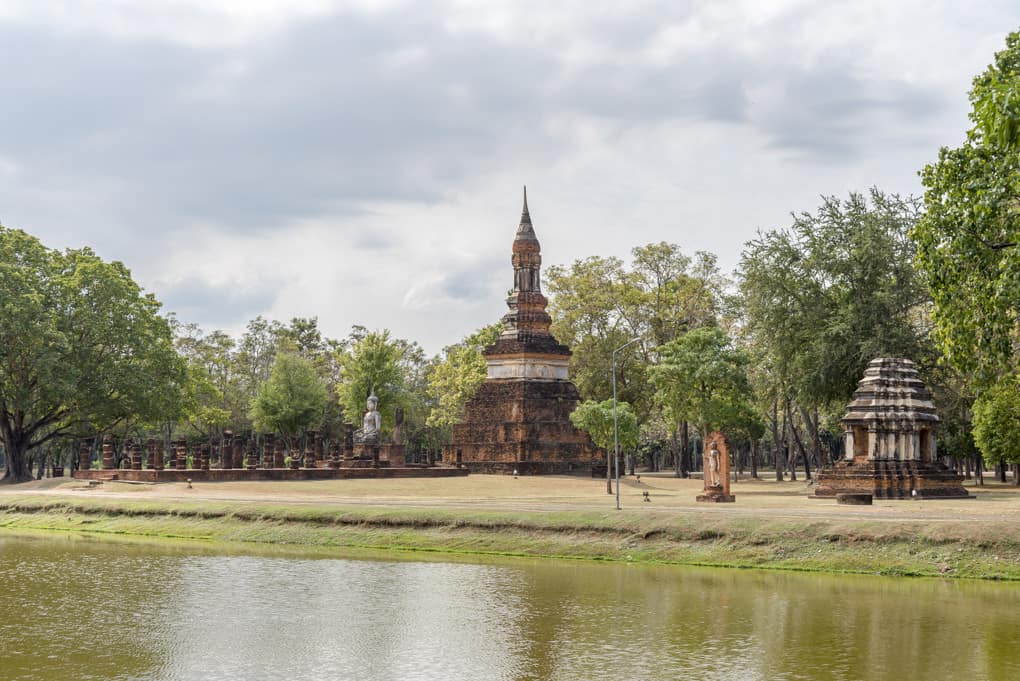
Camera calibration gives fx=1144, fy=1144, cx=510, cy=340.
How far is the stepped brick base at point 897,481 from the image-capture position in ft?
137

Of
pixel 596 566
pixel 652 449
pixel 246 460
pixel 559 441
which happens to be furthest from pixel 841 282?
pixel 652 449

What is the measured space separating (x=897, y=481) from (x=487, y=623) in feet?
88.1

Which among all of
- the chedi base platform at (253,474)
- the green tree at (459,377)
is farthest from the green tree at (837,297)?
the green tree at (459,377)

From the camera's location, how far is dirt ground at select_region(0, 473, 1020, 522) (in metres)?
33.1

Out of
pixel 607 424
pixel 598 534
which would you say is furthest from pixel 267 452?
pixel 598 534

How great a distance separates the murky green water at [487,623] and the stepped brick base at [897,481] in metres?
17.7

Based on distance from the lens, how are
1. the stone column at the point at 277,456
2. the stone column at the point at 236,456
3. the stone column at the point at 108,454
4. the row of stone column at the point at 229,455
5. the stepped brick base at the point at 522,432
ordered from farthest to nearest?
1. the stepped brick base at the point at 522,432
2. the stone column at the point at 236,456
3. the stone column at the point at 277,456
4. the stone column at the point at 108,454
5. the row of stone column at the point at 229,455

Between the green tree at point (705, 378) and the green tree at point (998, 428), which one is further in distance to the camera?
the green tree at point (705, 378)

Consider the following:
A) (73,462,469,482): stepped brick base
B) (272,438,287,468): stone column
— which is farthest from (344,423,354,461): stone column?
(272,438,287,468): stone column

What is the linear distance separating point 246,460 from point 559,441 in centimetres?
1826

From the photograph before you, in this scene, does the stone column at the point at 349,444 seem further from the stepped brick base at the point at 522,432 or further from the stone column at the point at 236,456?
the stepped brick base at the point at 522,432

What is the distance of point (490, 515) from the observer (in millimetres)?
33000

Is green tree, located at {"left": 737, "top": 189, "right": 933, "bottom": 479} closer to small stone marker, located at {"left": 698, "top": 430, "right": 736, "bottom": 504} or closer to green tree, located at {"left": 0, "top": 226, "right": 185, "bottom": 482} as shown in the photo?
small stone marker, located at {"left": 698, "top": 430, "right": 736, "bottom": 504}

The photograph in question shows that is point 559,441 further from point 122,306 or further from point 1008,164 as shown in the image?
point 1008,164
